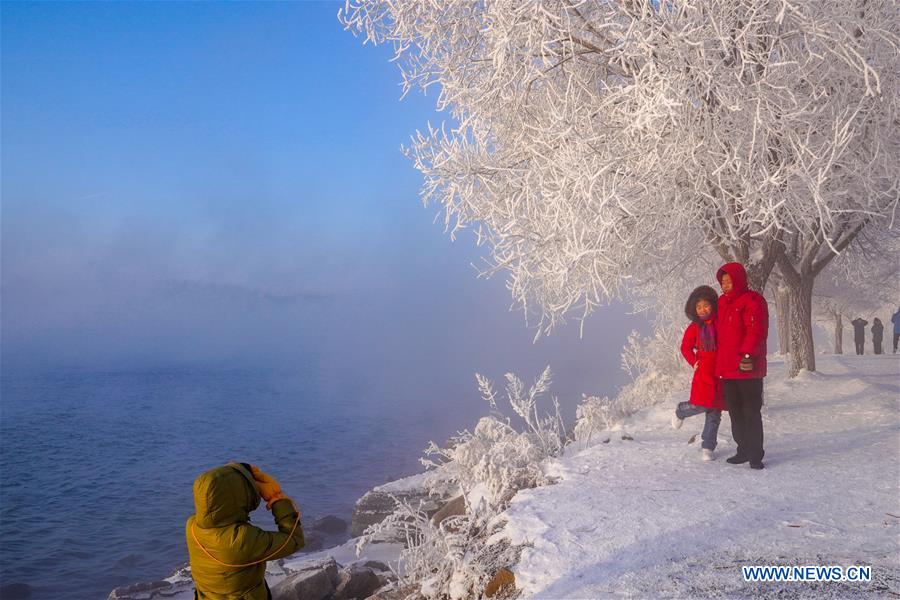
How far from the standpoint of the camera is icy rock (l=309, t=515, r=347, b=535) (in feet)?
50.6

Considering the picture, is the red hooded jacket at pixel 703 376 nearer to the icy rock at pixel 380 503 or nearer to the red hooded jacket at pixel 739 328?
the red hooded jacket at pixel 739 328

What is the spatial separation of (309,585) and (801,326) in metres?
9.77

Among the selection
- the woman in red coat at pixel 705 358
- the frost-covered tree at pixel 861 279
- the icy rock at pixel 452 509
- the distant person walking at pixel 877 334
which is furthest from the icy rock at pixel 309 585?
the distant person walking at pixel 877 334

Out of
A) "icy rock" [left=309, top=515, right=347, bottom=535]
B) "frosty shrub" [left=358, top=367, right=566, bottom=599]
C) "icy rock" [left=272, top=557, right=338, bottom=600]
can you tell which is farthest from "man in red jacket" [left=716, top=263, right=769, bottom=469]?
"icy rock" [left=309, top=515, right=347, bottom=535]

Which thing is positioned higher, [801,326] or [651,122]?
[651,122]

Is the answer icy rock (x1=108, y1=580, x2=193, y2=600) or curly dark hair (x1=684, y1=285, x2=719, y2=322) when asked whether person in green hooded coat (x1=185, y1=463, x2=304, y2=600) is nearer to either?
curly dark hair (x1=684, y1=285, x2=719, y2=322)

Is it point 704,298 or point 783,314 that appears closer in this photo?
point 704,298

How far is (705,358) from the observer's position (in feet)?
22.1

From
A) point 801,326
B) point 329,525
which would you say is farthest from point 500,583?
point 329,525

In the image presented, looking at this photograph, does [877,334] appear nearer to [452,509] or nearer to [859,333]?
[859,333]

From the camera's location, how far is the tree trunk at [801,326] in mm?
11391

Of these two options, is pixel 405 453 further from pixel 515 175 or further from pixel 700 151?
pixel 700 151

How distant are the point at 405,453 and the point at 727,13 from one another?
74.8 feet

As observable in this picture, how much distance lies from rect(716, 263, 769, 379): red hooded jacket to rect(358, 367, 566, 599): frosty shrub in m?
2.33
